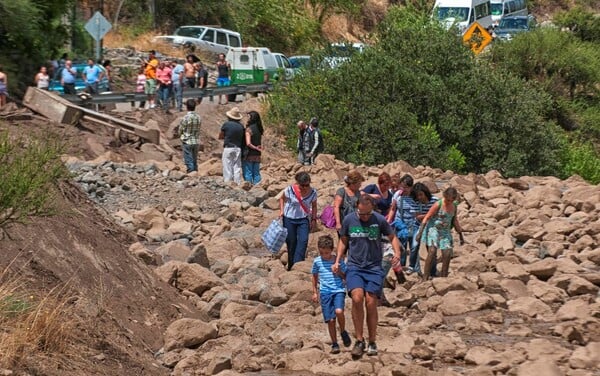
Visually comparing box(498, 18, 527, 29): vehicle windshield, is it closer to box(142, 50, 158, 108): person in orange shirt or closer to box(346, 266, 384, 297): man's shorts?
box(142, 50, 158, 108): person in orange shirt

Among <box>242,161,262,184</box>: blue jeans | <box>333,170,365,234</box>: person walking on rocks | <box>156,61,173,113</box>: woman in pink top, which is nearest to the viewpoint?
<box>333,170,365,234</box>: person walking on rocks

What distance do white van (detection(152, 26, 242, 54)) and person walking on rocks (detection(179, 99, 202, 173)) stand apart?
2182 centimetres

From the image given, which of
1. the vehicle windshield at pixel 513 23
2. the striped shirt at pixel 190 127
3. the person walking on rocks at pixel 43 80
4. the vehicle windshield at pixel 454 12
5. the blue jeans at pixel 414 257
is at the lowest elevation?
the vehicle windshield at pixel 513 23

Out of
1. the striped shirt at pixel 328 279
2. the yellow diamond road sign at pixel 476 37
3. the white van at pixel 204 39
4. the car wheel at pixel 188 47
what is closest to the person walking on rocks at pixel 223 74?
the car wheel at pixel 188 47

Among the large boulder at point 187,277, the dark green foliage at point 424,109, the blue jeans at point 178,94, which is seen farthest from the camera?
the dark green foliage at point 424,109

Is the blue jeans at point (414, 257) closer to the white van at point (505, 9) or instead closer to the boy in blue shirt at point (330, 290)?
the boy in blue shirt at point (330, 290)

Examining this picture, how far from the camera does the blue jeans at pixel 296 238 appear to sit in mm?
14633

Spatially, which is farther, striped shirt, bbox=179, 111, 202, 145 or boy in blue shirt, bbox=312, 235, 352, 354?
striped shirt, bbox=179, 111, 202, 145

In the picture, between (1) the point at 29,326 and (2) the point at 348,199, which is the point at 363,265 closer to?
(2) the point at 348,199

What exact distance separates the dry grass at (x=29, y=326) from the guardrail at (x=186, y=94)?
61.8 ft

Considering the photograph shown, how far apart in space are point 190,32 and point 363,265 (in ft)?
121

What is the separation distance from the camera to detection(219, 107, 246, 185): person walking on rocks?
70.0 ft

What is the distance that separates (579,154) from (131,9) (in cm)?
2016

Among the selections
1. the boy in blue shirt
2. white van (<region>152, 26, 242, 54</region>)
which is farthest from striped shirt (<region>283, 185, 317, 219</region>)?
white van (<region>152, 26, 242, 54</region>)
